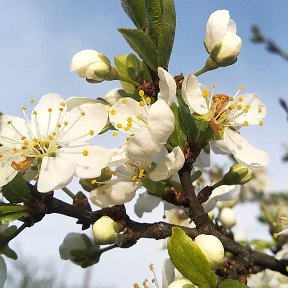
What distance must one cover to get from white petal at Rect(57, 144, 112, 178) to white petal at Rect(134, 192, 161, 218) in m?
0.31

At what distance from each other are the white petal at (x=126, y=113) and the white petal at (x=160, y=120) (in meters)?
0.17

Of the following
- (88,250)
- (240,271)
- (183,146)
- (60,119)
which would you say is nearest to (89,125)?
(60,119)

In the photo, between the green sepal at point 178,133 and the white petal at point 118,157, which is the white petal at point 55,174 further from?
the green sepal at point 178,133

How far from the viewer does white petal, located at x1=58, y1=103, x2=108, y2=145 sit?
4.28 feet

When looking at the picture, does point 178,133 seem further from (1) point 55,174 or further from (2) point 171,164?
(1) point 55,174

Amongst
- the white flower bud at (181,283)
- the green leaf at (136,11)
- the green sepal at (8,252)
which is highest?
the green leaf at (136,11)

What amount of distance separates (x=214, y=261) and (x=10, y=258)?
0.52 m

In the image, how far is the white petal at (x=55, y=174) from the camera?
1.16 m

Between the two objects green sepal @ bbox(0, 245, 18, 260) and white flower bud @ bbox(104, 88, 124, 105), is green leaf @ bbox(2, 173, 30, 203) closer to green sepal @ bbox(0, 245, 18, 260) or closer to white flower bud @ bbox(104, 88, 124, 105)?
green sepal @ bbox(0, 245, 18, 260)

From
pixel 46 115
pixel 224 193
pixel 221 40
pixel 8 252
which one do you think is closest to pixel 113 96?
pixel 46 115

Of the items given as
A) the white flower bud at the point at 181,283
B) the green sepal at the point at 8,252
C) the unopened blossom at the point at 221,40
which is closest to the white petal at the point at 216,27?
the unopened blossom at the point at 221,40

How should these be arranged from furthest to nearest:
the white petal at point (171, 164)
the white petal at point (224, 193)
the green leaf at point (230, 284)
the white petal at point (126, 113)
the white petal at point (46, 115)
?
1. the white petal at point (224, 193)
2. the white petal at point (46, 115)
3. the white petal at point (126, 113)
4. the white petal at point (171, 164)
5. the green leaf at point (230, 284)

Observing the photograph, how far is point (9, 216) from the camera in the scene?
1219 mm

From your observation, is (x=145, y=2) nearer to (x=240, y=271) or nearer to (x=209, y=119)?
(x=209, y=119)
